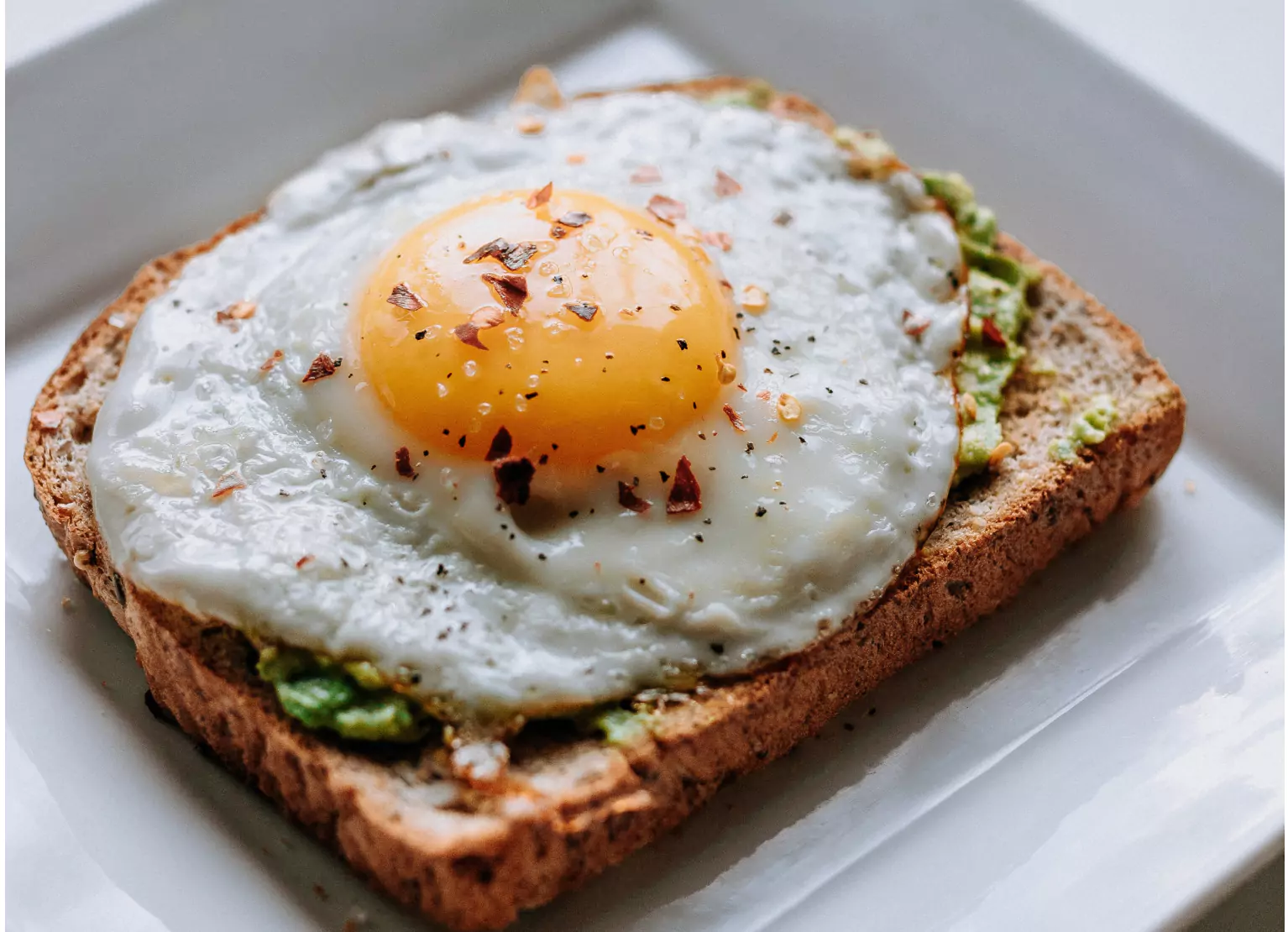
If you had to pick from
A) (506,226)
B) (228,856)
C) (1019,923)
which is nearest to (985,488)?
(1019,923)

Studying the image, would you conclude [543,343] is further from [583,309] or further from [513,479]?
[513,479]

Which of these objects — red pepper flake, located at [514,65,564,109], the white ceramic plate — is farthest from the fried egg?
red pepper flake, located at [514,65,564,109]

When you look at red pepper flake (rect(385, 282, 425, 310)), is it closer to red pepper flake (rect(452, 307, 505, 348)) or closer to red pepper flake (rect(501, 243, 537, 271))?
red pepper flake (rect(452, 307, 505, 348))

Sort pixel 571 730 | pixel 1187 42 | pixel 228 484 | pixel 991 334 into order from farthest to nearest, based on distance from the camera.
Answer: pixel 1187 42 → pixel 991 334 → pixel 228 484 → pixel 571 730

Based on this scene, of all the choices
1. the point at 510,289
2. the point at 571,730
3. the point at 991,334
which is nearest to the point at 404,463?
the point at 510,289

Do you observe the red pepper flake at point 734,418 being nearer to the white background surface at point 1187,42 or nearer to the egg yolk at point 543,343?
the egg yolk at point 543,343
